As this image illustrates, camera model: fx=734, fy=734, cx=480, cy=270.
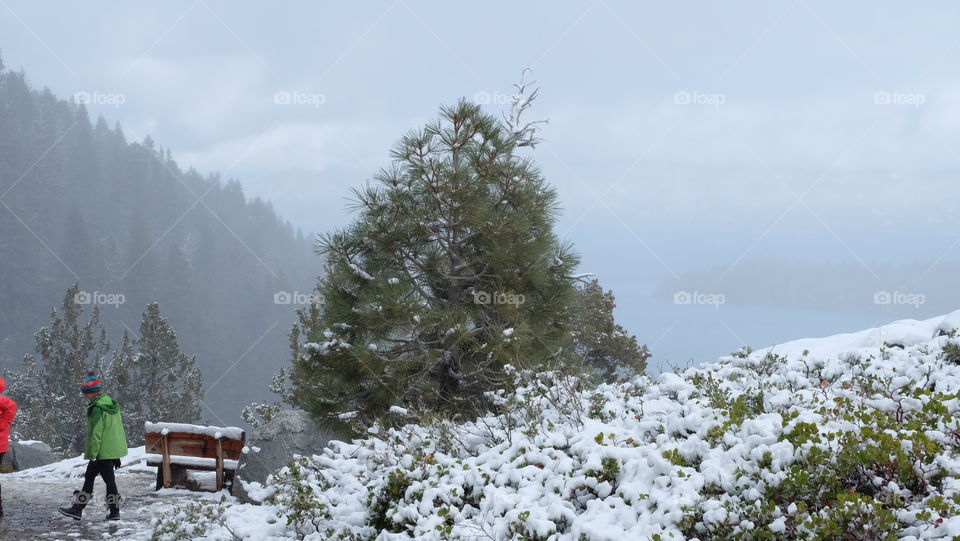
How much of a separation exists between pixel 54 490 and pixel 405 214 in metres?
6.34

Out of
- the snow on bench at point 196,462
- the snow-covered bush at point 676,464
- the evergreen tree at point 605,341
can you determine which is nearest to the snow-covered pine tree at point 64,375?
the evergreen tree at point 605,341

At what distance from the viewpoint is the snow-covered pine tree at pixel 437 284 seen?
36.6 ft

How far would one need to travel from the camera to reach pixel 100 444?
8172 mm

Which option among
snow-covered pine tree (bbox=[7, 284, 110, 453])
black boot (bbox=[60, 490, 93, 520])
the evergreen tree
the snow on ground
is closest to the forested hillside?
snow-covered pine tree (bbox=[7, 284, 110, 453])

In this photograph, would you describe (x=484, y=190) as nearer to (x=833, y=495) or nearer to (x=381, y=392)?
(x=381, y=392)

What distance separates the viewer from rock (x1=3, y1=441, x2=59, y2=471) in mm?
16188

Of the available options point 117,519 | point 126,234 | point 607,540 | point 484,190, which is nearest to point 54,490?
point 117,519

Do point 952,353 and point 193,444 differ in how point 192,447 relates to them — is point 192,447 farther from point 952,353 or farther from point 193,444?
point 952,353

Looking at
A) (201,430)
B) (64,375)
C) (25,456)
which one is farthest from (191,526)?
(64,375)

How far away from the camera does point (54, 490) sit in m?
10.2

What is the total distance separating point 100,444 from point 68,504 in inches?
59.7

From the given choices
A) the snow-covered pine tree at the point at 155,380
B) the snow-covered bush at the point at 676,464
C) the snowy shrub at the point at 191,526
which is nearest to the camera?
the snow-covered bush at the point at 676,464

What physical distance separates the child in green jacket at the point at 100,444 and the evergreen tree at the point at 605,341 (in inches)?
661

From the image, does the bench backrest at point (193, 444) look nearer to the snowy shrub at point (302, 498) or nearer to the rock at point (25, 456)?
the snowy shrub at point (302, 498)
